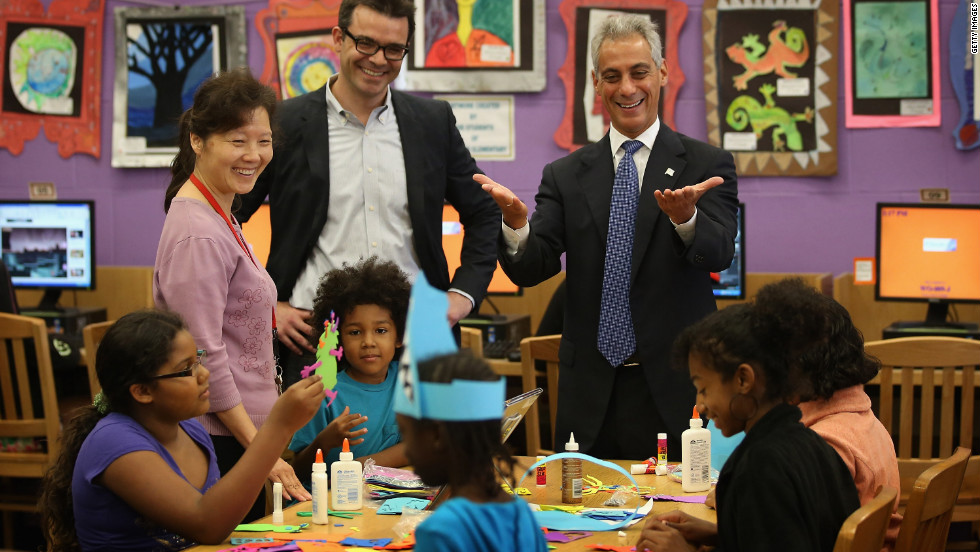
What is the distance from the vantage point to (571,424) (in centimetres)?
262

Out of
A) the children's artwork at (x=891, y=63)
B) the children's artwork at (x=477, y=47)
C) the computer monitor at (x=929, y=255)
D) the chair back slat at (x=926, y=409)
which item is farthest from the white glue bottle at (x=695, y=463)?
the children's artwork at (x=477, y=47)

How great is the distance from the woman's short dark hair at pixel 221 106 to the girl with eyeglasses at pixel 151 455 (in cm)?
41

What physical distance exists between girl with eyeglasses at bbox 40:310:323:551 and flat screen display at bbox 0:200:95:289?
3.18 meters

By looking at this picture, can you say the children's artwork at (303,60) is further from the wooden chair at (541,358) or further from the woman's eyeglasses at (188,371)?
the woman's eyeglasses at (188,371)

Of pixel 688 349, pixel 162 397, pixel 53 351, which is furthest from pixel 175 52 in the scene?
pixel 688 349

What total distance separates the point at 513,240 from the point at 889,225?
220cm

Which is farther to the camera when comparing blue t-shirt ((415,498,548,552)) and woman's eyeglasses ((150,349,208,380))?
woman's eyeglasses ((150,349,208,380))

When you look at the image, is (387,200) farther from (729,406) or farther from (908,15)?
(908,15)

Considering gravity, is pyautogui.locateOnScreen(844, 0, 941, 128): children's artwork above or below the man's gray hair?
above

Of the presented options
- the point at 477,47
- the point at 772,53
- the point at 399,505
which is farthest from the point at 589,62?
the point at 399,505

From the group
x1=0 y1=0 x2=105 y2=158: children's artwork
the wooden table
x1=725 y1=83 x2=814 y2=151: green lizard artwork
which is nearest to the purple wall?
x1=725 y1=83 x2=814 y2=151: green lizard artwork

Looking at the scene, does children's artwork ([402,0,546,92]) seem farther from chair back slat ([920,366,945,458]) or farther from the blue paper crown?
the blue paper crown

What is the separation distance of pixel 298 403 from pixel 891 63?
3581 millimetres

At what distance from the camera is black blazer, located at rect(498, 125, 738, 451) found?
8.29 feet
